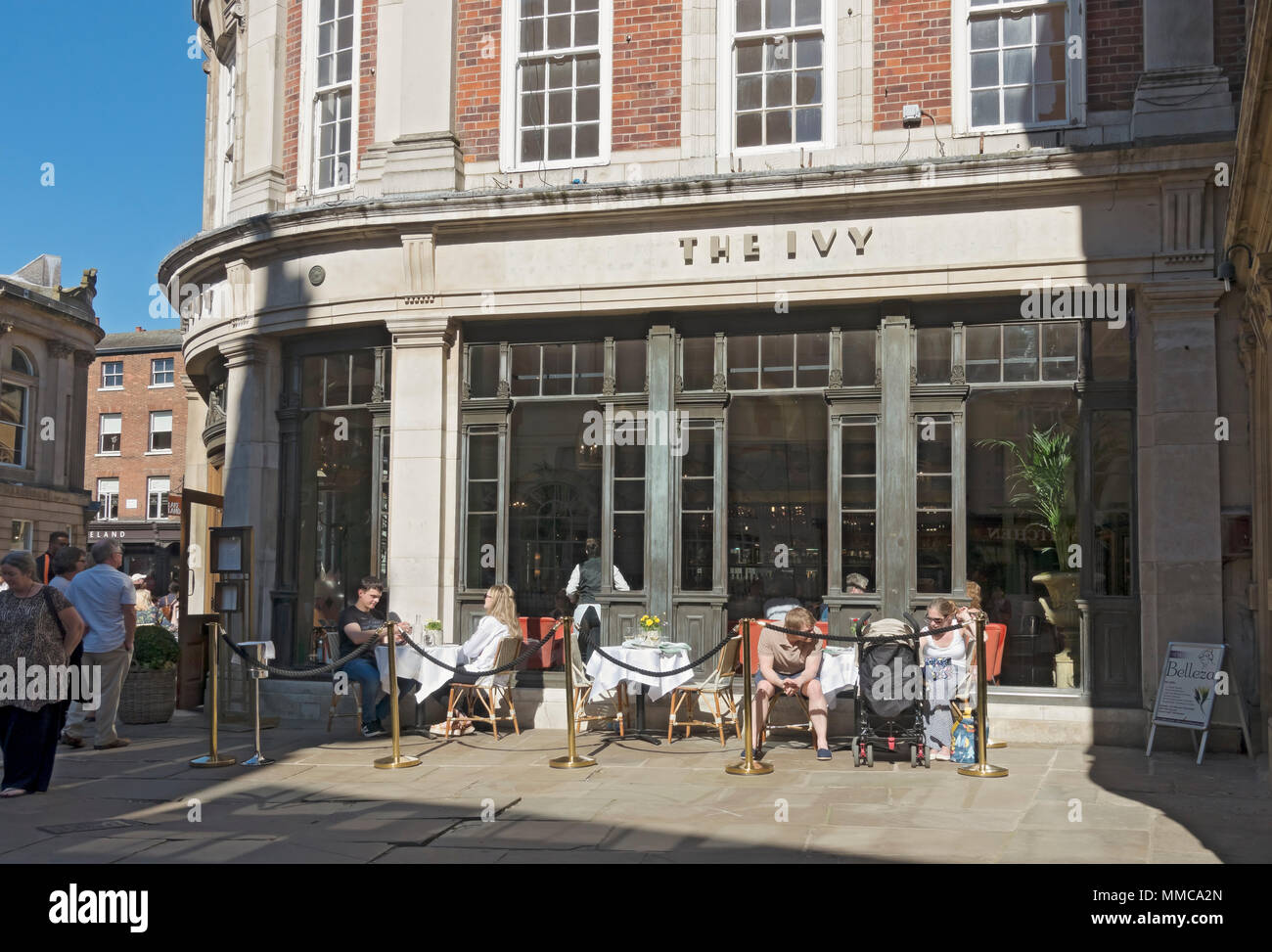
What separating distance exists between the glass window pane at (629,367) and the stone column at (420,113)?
2478mm

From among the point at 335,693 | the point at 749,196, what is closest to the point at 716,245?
the point at 749,196

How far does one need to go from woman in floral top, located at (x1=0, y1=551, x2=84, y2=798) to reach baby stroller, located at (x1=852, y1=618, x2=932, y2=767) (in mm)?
5989

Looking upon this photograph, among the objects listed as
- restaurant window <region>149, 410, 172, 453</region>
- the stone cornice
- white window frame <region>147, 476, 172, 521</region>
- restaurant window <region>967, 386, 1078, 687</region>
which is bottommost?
restaurant window <region>967, 386, 1078, 687</region>

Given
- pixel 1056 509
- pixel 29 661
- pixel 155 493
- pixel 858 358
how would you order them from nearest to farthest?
pixel 29 661 < pixel 1056 509 < pixel 858 358 < pixel 155 493

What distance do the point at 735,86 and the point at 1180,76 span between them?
13.4 feet

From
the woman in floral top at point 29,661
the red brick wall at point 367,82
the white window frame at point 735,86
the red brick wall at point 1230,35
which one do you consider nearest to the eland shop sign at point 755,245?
the white window frame at point 735,86

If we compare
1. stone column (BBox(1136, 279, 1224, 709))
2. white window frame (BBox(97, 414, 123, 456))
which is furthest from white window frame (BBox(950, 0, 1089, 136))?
white window frame (BBox(97, 414, 123, 456))

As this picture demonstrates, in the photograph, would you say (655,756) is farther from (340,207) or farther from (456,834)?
(340,207)

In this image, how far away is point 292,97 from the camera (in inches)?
561

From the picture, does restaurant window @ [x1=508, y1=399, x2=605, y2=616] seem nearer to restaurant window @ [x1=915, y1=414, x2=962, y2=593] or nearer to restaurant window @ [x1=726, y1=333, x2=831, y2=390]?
restaurant window @ [x1=726, y1=333, x2=831, y2=390]

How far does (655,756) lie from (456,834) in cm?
332

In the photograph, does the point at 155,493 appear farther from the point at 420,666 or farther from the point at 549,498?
the point at 420,666

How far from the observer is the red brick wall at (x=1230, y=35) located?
1100 centimetres

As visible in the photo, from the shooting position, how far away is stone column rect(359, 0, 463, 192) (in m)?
Result: 13.0
